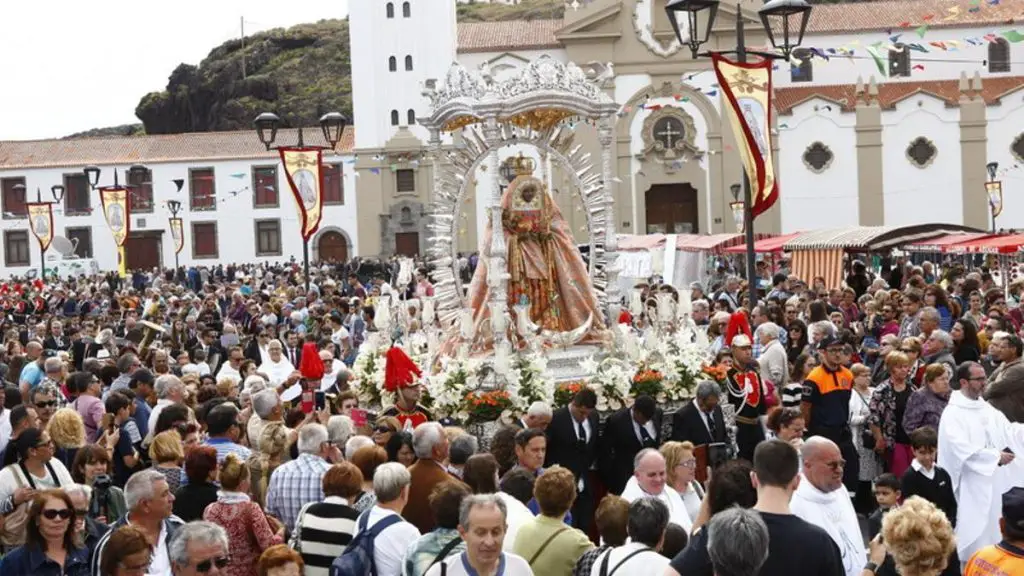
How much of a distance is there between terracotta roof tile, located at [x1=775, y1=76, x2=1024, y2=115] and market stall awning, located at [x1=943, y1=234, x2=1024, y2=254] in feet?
106

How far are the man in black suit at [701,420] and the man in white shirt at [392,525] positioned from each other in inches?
171

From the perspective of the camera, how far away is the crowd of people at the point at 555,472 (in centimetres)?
621

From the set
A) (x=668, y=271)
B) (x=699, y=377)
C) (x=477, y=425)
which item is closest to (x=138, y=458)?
(x=477, y=425)

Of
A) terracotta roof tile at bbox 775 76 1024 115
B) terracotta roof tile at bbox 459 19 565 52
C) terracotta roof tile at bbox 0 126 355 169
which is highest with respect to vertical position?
terracotta roof tile at bbox 459 19 565 52

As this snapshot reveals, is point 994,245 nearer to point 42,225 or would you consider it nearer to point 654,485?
point 654,485

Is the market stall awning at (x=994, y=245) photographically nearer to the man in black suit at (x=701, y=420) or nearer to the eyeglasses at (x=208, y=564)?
the man in black suit at (x=701, y=420)

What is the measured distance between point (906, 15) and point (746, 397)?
51923mm

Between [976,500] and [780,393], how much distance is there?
4.39 m

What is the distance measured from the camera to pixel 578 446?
11031 millimetres

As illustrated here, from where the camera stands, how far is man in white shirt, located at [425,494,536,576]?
623 cm

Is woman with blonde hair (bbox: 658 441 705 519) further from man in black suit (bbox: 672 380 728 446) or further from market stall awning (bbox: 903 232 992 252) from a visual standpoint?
market stall awning (bbox: 903 232 992 252)

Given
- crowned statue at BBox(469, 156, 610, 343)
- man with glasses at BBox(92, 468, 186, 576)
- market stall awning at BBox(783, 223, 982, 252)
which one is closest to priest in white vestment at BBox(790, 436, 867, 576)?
man with glasses at BBox(92, 468, 186, 576)

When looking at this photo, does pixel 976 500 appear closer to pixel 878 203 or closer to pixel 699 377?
pixel 699 377

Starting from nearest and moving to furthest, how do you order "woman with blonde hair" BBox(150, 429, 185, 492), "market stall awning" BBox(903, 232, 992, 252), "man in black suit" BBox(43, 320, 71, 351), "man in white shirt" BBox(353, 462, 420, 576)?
"man in white shirt" BBox(353, 462, 420, 576)
"woman with blonde hair" BBox(150, 429, 185, 492)
"man in black suit" BBox(43, 320, 71, 351)
"market stall awning" BBox(903, 232, 992, 252)
